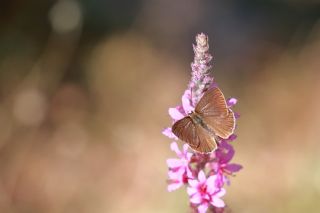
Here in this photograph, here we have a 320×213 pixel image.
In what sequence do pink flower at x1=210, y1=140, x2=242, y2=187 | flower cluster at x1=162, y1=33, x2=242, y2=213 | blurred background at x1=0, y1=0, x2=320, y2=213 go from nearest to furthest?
flower cluster at x1=162, y1=33, x2=242, y2=213
pink flower at x1=210, y1=140, x2=242, y2=187
blurred background at x1=0, y1=0, x2=320, y2=213

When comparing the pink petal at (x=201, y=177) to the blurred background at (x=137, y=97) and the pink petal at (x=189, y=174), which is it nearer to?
the pink petal at (x=189, y=174)

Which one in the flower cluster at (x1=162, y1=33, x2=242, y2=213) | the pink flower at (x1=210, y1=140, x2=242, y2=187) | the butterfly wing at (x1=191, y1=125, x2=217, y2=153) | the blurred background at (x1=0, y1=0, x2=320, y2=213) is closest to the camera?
the butterfly wing at (x1=191, y1=125, x2=217, y2=153)

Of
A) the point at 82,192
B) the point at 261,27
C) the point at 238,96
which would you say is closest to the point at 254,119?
the point at 238,96

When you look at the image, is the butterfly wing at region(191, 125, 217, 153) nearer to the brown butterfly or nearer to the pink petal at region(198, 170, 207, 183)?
→ the brown butterfly

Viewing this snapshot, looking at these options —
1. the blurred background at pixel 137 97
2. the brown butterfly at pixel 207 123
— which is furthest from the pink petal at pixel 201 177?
the blurred background at pixel 137 97

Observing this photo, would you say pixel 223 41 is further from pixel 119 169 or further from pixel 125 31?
pixel 119 169

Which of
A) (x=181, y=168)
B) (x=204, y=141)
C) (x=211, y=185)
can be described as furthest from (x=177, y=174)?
(x=204, y=141)

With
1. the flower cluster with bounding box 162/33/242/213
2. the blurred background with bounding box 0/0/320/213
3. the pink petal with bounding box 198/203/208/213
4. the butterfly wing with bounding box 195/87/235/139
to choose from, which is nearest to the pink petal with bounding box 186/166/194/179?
the flower cluster with bounding box 162/33/242/213
